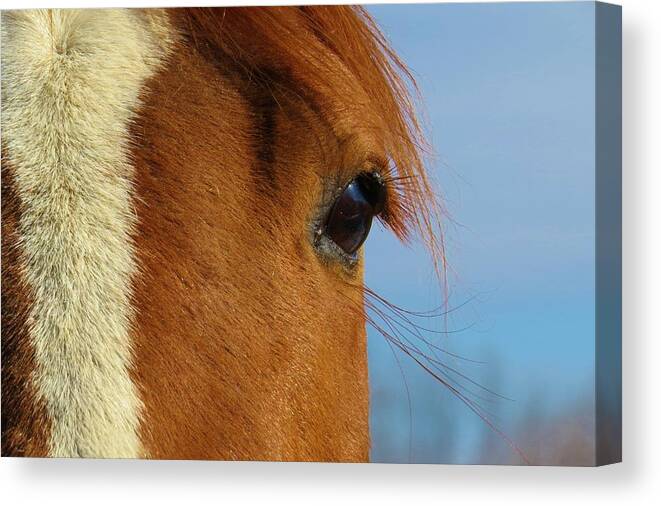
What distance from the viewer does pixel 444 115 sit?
215 cm

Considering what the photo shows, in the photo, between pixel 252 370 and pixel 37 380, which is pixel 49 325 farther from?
pixel 252 370

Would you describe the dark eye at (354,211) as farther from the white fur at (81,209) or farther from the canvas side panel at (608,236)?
the canvas side panel at (608,236)

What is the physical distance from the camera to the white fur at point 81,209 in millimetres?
1480

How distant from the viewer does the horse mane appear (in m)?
1.83

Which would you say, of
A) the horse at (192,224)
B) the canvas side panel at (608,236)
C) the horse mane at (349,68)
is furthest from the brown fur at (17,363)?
the canvas side panel at (608,236)

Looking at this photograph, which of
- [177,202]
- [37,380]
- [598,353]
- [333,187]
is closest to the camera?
[37,380]

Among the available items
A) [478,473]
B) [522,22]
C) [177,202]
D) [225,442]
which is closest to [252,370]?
[225,442]

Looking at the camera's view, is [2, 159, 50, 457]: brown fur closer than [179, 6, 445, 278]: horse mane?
Yes

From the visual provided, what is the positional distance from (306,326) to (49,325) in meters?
0.46

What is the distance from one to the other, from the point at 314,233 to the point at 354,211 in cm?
11

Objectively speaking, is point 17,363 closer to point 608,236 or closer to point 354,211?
point 354,211

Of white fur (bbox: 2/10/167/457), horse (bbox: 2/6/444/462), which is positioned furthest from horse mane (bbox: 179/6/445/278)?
white fur (bbox: 2/10/167/457)

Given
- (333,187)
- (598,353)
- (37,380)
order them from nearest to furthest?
(37,380) < (333,187) < (598,353)

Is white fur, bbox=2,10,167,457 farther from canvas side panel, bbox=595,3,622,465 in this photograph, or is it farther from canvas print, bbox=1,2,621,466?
canvas side panel, bbox=595,3,622,465
